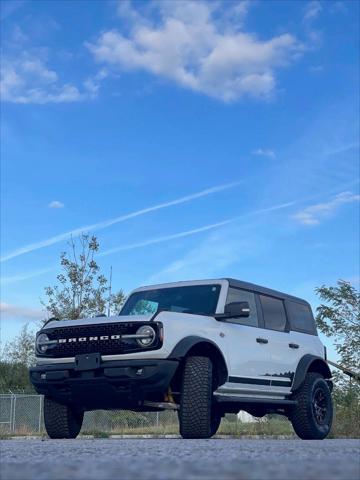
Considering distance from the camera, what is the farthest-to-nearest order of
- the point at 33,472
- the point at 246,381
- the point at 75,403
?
the point at 246,381
the point at 75,403
the point at 33,472

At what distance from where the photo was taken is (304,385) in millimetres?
9812

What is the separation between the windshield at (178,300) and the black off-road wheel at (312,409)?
1.79 meters

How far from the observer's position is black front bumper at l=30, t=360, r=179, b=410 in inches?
301

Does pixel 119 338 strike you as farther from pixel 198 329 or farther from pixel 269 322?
pixel 269 322

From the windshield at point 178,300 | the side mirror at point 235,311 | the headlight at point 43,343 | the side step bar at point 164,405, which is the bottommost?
the side step bar at point 164,405

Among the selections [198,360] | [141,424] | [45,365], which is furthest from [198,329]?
[141,424]

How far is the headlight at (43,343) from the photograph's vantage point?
8.47 meters

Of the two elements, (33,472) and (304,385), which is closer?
(33,472)

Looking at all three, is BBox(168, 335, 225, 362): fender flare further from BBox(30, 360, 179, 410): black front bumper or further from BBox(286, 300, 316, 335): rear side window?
BBox(286, 300, 316, 335): rear side window

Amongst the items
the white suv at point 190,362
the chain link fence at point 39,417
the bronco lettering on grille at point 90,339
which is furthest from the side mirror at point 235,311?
the chain link fence at point 39,417

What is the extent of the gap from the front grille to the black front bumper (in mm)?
146

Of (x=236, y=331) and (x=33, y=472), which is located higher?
(x=236, y=331)

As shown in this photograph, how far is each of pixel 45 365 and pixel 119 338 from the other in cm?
106

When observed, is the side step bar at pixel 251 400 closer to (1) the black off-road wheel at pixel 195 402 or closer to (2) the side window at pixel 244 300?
(1) the black off-road wheel at pixel 195 402
